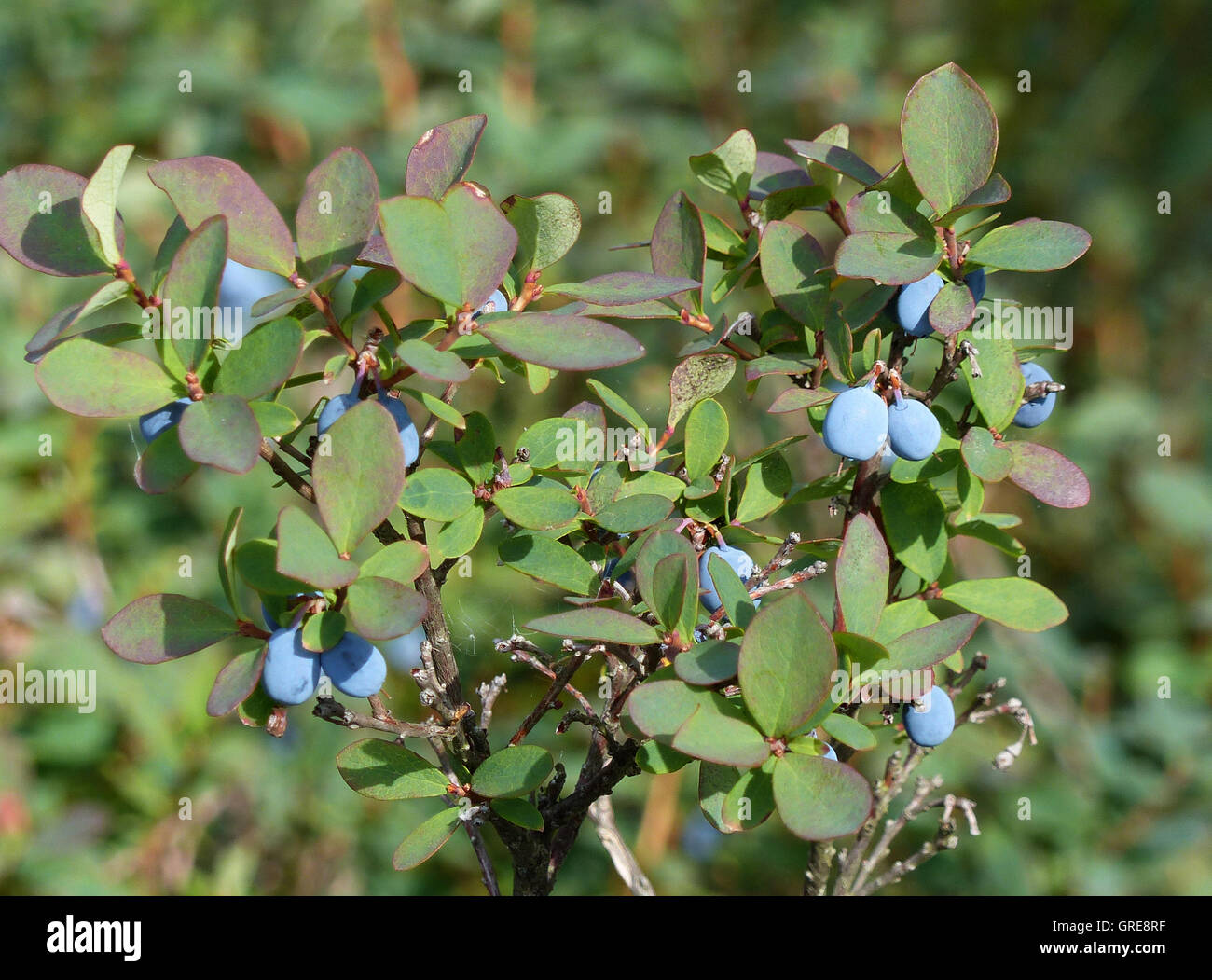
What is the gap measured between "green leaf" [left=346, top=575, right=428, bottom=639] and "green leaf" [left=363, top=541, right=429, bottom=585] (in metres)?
0.02

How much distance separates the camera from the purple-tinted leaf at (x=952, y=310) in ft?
1.79

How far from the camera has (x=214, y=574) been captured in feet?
5.34

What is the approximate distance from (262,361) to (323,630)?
5.1 inches

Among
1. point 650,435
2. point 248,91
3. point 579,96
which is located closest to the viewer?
point 650,435

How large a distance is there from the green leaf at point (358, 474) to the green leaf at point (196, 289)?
0.25 feet

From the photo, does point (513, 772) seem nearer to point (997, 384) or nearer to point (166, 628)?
point (166, 628)

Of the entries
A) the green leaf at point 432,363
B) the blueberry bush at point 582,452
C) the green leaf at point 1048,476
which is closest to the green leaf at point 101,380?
the blueberry bush at point 582,452

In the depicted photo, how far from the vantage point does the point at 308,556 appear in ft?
1.59

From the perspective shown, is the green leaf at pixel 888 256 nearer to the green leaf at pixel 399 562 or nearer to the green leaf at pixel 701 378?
the green leaf at pixel 701 378

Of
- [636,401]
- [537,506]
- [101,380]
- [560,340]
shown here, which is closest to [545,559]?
[537,506]

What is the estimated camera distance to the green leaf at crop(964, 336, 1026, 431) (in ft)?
1.92

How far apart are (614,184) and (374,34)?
52 centimetres
